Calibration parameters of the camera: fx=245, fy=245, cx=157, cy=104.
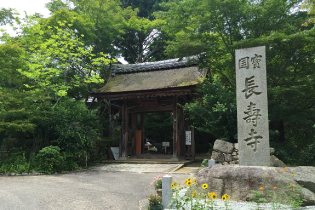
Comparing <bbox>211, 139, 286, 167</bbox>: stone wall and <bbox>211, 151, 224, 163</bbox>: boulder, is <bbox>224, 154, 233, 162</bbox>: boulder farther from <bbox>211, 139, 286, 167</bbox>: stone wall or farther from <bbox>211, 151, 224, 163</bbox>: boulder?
<bbox>211, 151, 224, 163</bbox>: boulder

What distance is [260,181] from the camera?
17.4 ft

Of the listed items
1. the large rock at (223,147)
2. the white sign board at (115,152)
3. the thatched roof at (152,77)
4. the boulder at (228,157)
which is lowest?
the white sign board at (115,152)

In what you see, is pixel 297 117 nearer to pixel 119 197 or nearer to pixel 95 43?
pixel 119 197

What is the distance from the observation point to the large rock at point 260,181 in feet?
16.2

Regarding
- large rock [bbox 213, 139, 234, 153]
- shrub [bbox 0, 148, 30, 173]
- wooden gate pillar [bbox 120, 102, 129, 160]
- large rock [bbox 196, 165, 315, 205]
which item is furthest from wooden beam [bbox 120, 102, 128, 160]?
large rock [bbox 196, 165, 315, 205]

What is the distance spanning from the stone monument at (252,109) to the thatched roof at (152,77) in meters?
5.24

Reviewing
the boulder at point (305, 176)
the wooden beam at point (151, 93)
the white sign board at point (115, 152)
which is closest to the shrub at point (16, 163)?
the wooden beam at point (151, 93)

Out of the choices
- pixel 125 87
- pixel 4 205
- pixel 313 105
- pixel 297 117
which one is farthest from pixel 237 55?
pixel 125 87

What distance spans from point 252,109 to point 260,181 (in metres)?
2.17

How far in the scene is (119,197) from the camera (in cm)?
645

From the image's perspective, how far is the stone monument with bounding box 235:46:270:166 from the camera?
6559mm

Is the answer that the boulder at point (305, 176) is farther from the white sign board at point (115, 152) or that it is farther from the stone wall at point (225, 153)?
the white sign board at point (115, 152)

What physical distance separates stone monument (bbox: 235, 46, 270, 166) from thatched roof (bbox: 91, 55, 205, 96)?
5236mm

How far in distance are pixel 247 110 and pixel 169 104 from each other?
8.16 meters
